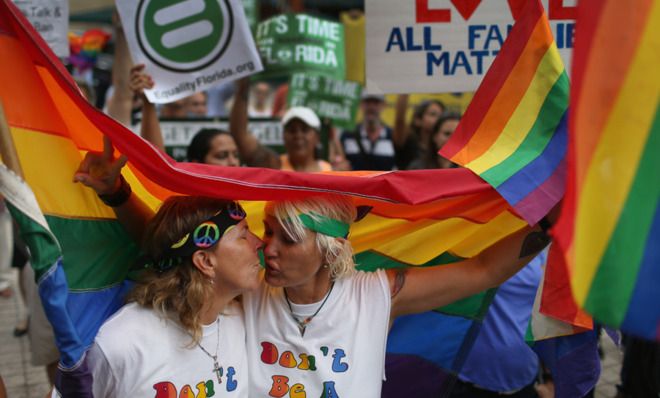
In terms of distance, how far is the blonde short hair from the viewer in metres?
2.49

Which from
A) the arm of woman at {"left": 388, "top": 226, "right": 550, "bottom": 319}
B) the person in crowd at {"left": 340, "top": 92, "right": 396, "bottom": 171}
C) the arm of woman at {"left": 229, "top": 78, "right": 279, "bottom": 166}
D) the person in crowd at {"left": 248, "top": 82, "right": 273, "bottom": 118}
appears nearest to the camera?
the arm of woman at {"left": 388, "top": 226, "right": 550, "bottom": 319}

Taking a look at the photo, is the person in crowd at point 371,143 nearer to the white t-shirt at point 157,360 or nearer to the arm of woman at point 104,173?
the arm of woman at point 104,173

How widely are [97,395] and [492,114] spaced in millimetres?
1572

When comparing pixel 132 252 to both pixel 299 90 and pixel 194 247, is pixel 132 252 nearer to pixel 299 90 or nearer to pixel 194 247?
pixel 194 247

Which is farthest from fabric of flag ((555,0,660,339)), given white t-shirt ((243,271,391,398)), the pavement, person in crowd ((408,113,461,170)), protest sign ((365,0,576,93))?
person in crowd ((408,113,461,170))

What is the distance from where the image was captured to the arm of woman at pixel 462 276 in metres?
2.60

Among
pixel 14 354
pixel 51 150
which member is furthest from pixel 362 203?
pixel 14 354

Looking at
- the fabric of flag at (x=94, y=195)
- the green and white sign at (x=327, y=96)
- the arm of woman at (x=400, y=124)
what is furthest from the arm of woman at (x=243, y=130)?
the fabric of flag at (x=94, y=195)

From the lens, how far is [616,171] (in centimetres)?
163

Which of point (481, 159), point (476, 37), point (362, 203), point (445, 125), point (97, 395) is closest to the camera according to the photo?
point (97, 395)

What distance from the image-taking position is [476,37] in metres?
3.58

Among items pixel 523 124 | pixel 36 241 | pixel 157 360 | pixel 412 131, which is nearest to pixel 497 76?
pixel 523 124

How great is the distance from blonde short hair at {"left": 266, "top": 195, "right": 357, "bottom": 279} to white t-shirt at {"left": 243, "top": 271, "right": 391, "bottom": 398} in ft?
0.26

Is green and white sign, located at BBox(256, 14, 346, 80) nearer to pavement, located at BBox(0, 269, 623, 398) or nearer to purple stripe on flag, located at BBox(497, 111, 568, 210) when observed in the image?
pavement, located at BBox(0, 269, 623, 398)
